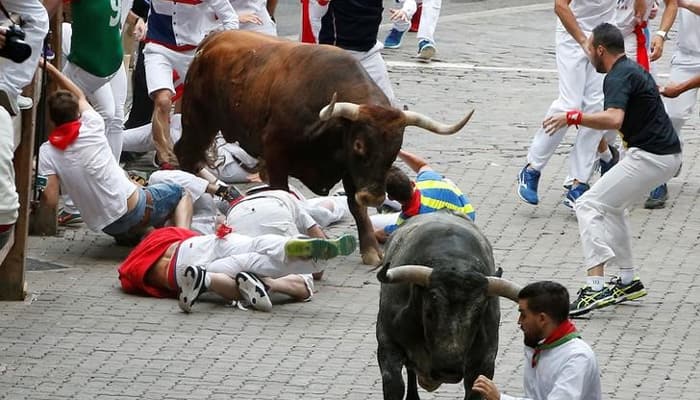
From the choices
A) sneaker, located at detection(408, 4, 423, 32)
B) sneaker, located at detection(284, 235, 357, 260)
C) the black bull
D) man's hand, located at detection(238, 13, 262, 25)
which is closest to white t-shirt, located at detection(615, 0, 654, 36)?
man's hand, located at detection(238, 13, 262, 25)

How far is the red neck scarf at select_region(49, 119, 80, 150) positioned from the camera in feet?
40.6

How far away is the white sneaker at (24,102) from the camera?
1059 centimetres

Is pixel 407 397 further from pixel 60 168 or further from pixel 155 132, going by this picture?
pixel 155 132

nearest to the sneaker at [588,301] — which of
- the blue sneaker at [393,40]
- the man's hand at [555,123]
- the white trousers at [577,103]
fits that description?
the man's hand at [555,123]

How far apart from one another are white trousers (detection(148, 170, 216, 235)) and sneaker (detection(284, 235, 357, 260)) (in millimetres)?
2099

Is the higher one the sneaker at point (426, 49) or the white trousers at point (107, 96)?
the white trousers at point (107, 96)

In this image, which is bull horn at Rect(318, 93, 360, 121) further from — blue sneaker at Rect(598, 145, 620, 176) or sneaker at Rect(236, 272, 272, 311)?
blue sneaker at Rect(598, 145, 620, 176)

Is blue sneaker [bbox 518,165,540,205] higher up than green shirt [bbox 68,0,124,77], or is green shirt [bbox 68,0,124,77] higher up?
green shirt [bbox 68,0,124,77]

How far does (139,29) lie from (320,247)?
632 cm

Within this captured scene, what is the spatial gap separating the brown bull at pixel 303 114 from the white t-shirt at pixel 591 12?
269 centimetres

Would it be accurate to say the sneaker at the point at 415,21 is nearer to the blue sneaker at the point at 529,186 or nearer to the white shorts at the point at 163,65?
the white shorts at the point at 163,65

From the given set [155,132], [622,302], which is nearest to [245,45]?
[155,132]

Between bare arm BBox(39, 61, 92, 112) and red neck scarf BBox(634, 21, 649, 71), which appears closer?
bare arm BBox(39, 61, 92, 112)

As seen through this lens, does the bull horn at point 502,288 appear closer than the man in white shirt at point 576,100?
Yes
